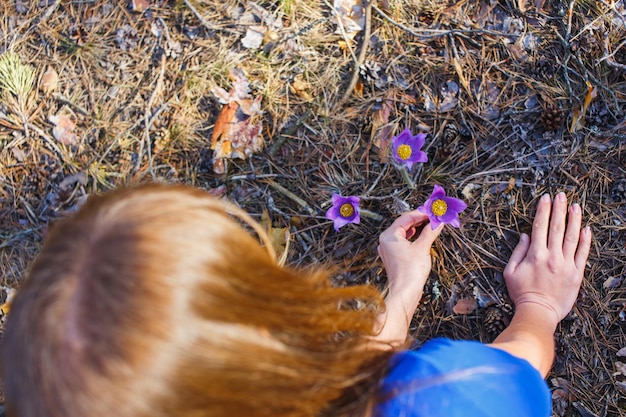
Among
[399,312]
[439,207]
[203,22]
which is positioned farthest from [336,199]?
[203,22]

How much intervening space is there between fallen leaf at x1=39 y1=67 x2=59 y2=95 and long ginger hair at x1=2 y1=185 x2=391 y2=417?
5.19 ft

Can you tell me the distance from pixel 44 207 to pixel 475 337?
6.59 feet

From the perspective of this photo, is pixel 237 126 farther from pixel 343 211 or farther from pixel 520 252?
pixel 520 252

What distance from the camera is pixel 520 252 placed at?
199 cm

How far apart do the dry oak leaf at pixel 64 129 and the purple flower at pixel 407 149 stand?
151 centimetres

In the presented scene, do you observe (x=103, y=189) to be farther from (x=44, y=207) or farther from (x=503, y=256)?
(x=503, y=256)

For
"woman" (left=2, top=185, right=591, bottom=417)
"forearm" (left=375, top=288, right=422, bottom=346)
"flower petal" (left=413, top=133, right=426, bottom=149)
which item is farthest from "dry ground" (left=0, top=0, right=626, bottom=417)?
"woman" (left=2, top=185, right=591, bottom=417)

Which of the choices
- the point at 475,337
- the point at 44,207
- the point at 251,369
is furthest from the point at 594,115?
the point at 44,207

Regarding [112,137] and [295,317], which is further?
[112,137]

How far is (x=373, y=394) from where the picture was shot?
1229 mm

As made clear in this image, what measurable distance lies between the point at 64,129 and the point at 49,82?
0.84ft

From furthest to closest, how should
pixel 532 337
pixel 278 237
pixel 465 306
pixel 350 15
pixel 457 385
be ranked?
pixel 350 15 → pixel 278 237 → pixel 465 306 → pixel 532 337 → pixel 457 385

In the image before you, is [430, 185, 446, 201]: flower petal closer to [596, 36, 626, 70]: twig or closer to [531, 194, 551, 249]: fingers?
[531, 194, 551, 249]: fingers

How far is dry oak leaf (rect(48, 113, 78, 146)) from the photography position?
93.3 inches
